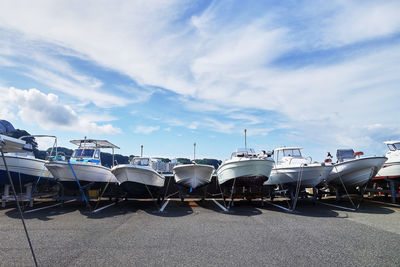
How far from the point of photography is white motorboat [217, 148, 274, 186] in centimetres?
965

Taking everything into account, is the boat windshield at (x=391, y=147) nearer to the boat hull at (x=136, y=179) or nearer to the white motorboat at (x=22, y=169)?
the boat hull at (x=136, y=179)

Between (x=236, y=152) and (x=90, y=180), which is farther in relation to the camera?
(x=236, y=152)

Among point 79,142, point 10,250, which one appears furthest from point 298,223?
point 79,142

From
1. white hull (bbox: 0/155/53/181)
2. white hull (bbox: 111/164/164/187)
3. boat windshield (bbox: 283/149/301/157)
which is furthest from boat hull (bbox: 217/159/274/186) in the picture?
white hull (bbox: 0/155/53/181)

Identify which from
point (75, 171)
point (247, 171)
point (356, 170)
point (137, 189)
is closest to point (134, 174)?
point (137, 189)

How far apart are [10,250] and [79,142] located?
9.46 m

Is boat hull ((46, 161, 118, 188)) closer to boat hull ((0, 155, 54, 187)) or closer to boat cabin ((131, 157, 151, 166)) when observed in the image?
boat hull ((0, 155, 54, 187))

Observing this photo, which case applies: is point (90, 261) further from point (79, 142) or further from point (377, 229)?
point (79, 142)

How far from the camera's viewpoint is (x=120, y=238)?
18.0 feet

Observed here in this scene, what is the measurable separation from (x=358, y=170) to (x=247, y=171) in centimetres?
545

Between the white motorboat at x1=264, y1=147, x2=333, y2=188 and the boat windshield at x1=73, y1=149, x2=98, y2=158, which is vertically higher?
the boat windshield at x1=73, y1=149, x2=98, y2=158

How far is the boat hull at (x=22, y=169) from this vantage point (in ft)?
32.6

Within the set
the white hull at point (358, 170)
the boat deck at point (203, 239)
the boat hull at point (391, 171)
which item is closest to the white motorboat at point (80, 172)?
the boat deck at point (203, 239)

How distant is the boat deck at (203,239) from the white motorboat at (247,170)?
1856 millimetres
